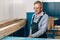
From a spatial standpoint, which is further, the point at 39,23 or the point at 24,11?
the point at 24,11

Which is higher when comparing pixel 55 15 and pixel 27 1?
pixel 27 1

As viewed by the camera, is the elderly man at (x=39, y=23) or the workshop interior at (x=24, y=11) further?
the workshop interior at (x=24, y=11)

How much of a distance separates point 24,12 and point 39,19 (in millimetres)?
1197

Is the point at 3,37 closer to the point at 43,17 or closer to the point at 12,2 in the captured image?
the point at 43,17

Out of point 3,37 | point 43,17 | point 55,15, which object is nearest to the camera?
point 3,37

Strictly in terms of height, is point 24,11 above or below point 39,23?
above

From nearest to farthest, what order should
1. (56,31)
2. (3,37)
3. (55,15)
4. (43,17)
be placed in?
(3,37) → (43,17) → (56,31) → (55,15)

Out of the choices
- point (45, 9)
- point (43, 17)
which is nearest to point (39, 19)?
point (43, 17)

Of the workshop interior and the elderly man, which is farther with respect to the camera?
the workshop interior

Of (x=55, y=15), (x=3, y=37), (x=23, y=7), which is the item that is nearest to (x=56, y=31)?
(x=55, y=15)

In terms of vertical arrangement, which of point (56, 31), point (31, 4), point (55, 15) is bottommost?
point (56, 31)

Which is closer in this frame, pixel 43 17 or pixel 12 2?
pixel 43 17

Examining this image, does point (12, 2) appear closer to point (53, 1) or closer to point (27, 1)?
point (27, 1)

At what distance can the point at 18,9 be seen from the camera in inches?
142
